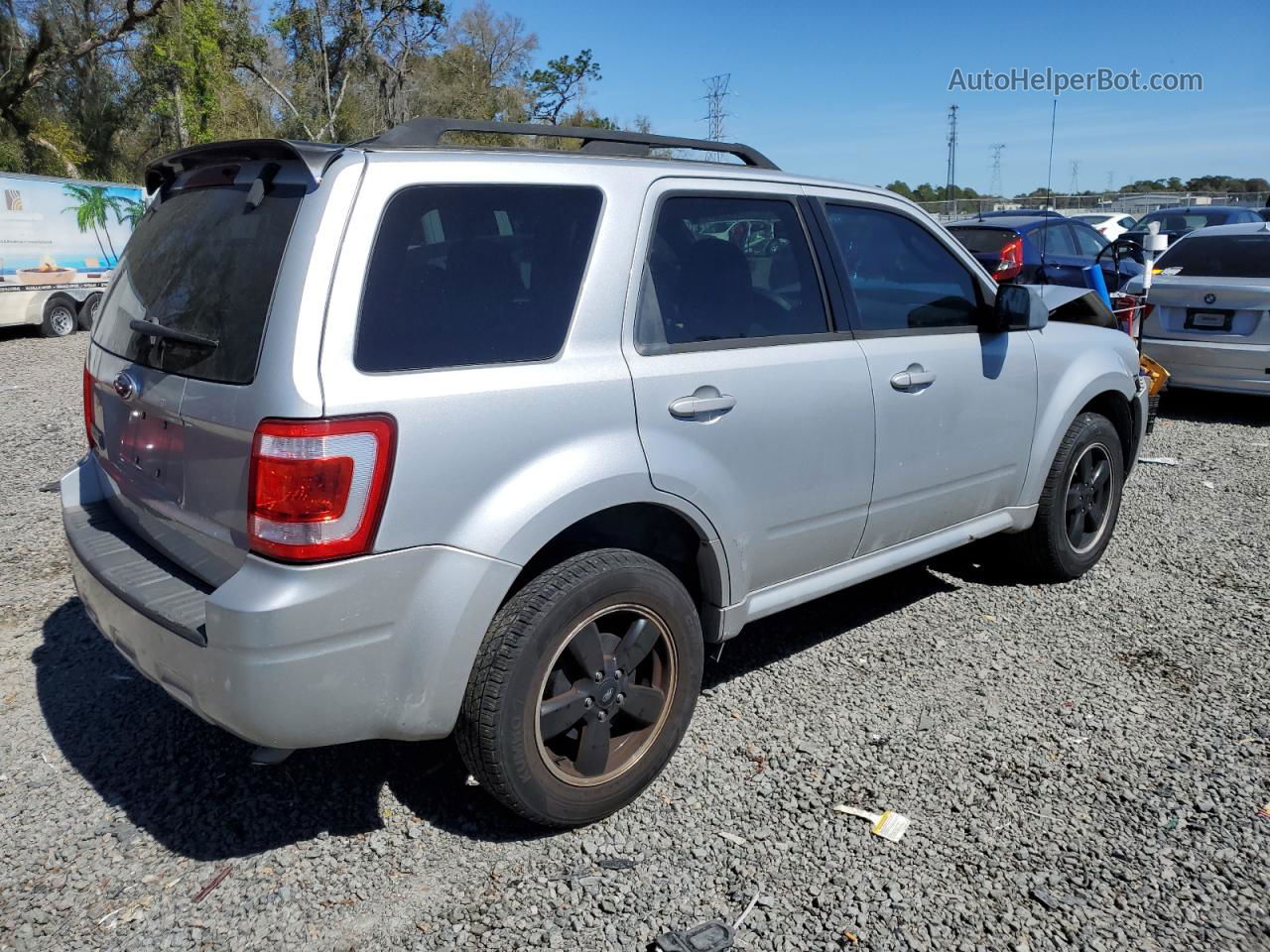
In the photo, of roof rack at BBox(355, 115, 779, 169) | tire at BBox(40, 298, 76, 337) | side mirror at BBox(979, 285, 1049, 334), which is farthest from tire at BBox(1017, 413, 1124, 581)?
tire at BBox(40, 298, 76, 337)

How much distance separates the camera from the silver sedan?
814cm

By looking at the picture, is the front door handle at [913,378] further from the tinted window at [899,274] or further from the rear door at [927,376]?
the tinted window at [899,274]

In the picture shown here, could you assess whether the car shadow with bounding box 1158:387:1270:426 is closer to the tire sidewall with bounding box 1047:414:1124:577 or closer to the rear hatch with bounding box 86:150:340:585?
the tire sidewall with bounding box 1047:414:1124:577

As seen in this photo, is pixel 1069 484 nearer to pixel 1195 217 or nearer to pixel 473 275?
pixel 473 275

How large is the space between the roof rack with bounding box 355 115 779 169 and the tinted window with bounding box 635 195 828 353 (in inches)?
11.8

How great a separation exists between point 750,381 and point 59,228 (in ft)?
59.0

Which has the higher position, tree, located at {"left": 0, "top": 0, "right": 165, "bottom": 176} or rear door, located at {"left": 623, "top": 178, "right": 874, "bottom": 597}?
tree, located at {"left": 0, "top": 0, "right": 165, "bottom": 176}

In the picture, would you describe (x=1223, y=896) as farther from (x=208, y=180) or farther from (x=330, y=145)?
(x=208, y=180)

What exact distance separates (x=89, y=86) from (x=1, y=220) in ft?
67.1

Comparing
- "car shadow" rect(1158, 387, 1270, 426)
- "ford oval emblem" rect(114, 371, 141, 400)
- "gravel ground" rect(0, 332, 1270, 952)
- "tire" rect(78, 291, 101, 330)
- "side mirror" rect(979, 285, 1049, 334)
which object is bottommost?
"gravel ground" rect(0, 332, 1270, 952)

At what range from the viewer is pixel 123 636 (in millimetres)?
2809

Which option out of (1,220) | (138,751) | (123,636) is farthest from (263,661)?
(1,220)

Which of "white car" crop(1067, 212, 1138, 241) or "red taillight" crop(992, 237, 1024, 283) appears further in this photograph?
"white car" crop(1067, 212, 1138, 241)

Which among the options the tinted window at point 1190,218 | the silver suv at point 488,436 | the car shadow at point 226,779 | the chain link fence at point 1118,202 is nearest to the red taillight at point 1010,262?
the silver suv at point 488,436
